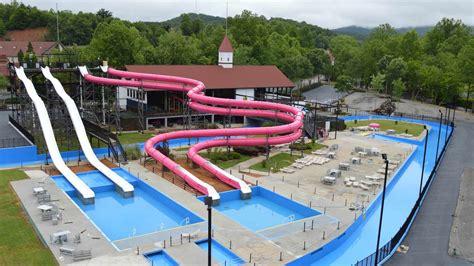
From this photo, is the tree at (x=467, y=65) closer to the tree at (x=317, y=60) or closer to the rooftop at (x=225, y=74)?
the rooftop at (x=225, y=74)

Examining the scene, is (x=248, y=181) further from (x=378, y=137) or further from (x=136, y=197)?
(x=378, y=137)

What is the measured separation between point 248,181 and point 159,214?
9.00 m

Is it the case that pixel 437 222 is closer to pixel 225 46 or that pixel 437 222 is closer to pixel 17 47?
pixel 225 46

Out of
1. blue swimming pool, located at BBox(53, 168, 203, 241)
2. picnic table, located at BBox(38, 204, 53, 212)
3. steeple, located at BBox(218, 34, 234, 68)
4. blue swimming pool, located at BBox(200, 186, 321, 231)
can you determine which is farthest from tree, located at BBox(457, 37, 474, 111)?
picnic table, located at BBox(38, 204, 53, 212)

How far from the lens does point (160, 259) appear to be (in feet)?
73.9

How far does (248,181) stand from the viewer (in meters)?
36.2

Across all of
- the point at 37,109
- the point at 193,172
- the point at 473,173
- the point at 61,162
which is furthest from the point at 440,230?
the point at 37,109

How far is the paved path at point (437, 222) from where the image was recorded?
23.1 metres

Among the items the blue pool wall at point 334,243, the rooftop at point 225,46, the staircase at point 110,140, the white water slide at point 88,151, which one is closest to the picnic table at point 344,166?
the blue pool wall at point 334,243

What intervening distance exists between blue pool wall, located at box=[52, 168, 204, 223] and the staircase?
2.44 meters

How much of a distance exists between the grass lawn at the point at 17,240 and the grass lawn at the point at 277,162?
20.6m

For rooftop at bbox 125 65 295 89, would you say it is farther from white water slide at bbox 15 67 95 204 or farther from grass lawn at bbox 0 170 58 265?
grass lawn at bbox 0 170 58 265

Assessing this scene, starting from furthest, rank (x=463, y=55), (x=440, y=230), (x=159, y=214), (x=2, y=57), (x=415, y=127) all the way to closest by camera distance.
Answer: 1. (x=2, y=57)
2. (x=463, y=55)
3. (x=415, y=127)
4. (x=159, y=214)
5. (x=440, y=230)

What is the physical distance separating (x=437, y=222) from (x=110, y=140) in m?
30.0
